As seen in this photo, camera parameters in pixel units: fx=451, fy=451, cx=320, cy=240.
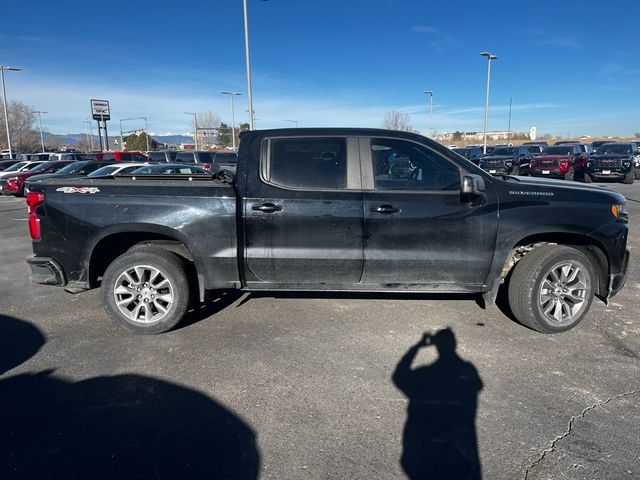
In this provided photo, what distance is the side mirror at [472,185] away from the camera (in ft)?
13.1

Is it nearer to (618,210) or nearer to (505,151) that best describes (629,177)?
(505,151)

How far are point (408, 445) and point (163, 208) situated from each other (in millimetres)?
2918

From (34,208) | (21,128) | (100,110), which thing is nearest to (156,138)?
(21,128)

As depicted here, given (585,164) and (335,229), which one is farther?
(585,164)

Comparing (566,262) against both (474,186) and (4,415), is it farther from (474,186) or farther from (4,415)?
(4,415)

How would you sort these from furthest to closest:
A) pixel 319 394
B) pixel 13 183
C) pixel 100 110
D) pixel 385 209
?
pixel 100 110
pixel 13 183
pixel 385 209
pixel 319 394

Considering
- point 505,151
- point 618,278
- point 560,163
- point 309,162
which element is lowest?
point 618,278

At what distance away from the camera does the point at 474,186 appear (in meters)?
4.03

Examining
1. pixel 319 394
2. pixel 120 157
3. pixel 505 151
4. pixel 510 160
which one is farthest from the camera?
pixel 120 157

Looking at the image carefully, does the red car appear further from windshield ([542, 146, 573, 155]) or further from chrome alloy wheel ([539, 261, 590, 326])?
windshield ([542, 146, 573, 155])

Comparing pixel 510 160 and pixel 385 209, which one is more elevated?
pixel 510 160

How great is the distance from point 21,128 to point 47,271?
288ft

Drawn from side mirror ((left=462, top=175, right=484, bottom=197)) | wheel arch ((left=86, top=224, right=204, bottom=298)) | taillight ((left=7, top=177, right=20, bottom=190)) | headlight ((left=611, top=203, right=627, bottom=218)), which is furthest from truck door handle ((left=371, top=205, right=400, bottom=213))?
taillight ((left=7, top=177, right=20, bottom=190))

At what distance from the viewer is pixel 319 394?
3332 millimetres
